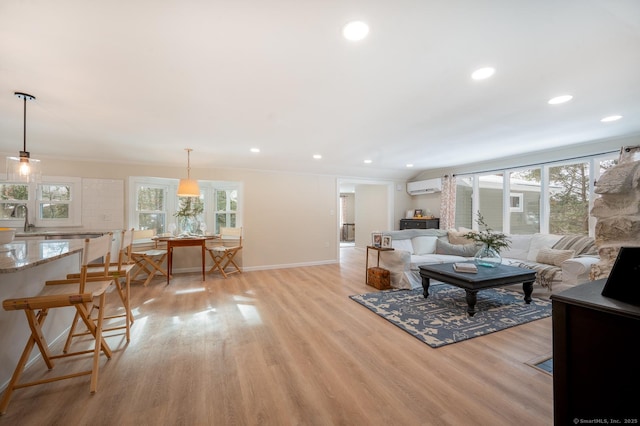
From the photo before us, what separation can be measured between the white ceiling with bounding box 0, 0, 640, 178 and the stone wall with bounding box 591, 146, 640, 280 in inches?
29.1

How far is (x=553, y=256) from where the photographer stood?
12.3 feet

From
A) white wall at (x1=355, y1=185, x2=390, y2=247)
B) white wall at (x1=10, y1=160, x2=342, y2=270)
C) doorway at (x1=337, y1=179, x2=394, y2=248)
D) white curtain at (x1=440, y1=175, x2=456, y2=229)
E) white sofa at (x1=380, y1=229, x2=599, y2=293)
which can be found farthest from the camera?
white wall at (x1=355, y1=185, x2=390, y2=247)

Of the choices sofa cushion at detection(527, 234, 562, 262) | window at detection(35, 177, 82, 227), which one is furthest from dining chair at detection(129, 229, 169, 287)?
sofa cushion at detection(527, 234, 562, 262)

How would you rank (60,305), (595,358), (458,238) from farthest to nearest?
(458,238), (60,305), (595,358)

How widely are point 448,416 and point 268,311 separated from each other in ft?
6.97

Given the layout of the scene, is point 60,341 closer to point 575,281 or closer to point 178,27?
point 178,27

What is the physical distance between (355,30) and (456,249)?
4324 mm

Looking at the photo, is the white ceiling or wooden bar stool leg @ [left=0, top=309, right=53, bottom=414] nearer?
the white ceiling

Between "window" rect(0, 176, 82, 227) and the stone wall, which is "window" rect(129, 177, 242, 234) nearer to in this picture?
"window" rect(0, 176, 82, 227)

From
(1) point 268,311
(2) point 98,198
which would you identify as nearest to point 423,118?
(1) point 268,311

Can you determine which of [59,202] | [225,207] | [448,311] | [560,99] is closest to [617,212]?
[560,99]

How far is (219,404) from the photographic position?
162 centimetres

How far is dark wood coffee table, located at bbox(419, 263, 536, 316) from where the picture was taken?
2.95m

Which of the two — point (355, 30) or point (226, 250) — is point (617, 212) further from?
point (226, 250)
